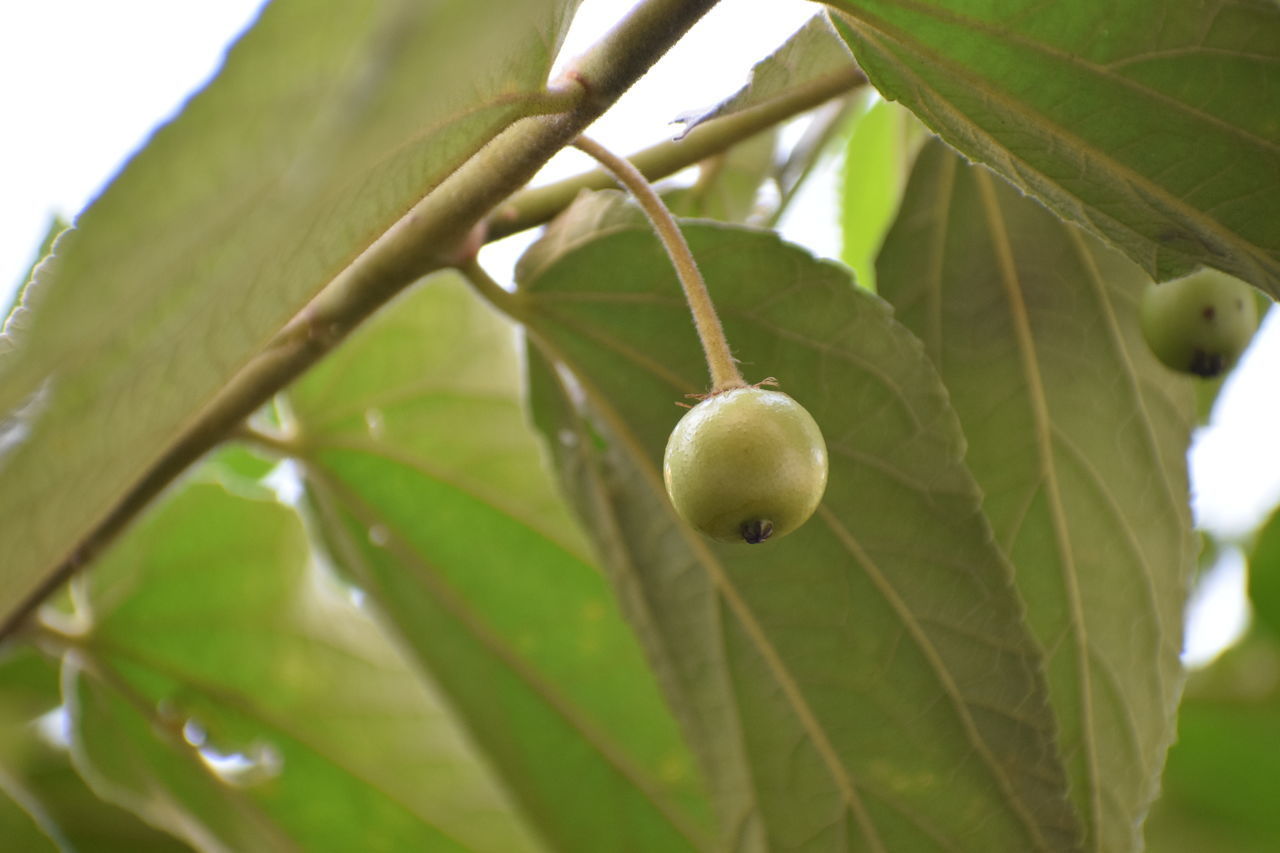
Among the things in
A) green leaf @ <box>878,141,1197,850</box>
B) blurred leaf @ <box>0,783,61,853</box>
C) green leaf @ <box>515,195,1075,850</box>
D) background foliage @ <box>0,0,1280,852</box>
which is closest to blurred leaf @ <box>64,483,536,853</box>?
background foliage @ <box>0,0,1280,852</box>

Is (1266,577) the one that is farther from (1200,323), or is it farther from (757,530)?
(757,530)

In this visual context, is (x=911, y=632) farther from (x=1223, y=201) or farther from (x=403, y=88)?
(x=403, y=88)

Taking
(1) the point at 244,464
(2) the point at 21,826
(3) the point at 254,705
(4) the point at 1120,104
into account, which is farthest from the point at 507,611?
(4) the point at 1120,104

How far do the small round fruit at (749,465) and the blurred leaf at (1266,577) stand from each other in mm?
1220

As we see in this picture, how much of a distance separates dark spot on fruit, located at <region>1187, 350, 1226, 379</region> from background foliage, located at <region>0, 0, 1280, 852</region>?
0.23 ft

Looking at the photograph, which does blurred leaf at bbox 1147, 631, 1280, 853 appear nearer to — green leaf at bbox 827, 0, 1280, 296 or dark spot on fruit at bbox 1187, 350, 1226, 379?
dark spot on fruit at bbox 1187, 350, 1226, 379

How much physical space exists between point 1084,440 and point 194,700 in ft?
2.43

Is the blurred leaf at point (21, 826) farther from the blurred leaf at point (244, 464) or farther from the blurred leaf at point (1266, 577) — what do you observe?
the blurred leaf at point (1266, 577)

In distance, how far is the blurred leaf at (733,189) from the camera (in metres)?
1.13

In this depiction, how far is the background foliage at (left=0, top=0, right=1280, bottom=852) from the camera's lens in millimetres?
452

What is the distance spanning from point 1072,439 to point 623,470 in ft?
0.93

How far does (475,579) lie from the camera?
1.12 meters

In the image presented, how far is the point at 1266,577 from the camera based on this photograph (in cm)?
167

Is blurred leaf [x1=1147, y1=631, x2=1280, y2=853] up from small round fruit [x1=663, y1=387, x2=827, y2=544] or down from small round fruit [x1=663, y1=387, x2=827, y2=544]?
up
